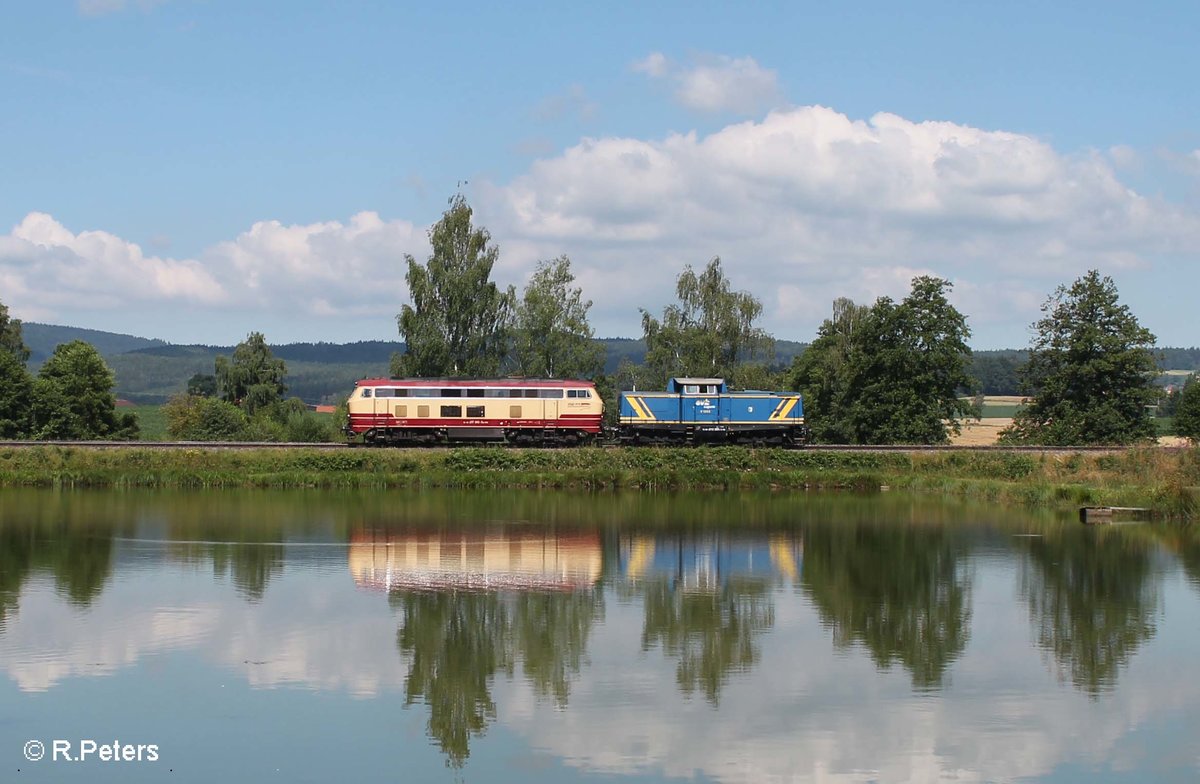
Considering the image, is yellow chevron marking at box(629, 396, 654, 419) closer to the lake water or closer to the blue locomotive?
the blue locomotive

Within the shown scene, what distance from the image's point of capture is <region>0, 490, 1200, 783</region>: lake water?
59.1 feet

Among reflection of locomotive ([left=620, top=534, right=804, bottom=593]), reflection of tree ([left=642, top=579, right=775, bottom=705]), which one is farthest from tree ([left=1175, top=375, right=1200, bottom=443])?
reflection of tree ([left=642, top=579, right=775, bottom=705])

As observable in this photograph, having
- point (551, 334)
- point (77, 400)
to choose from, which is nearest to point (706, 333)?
point (551, 334)

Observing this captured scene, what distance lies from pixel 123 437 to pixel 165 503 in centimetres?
4338

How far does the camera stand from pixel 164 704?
66.2 feet

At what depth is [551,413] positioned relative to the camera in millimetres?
66875

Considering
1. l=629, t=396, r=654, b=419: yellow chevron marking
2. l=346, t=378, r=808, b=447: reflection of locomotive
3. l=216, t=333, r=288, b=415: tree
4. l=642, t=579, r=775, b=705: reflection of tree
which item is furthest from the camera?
l=216, t=333, r=288, b=415: tree

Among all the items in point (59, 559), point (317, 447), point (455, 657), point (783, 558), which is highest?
point (317, 447)

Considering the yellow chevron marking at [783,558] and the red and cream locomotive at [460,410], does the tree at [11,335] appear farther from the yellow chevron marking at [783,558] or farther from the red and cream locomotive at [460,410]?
the yellow chevron marking at [783,558]

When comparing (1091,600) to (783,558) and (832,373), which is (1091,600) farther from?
(832,373)

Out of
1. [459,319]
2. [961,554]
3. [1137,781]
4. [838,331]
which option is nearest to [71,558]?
[961,554]

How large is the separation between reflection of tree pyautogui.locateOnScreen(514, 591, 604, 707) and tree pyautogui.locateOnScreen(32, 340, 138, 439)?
64369mm

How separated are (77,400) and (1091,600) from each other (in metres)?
74.4

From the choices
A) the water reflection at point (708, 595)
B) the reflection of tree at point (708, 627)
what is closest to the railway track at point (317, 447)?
the water reflection at point (708, 595)
